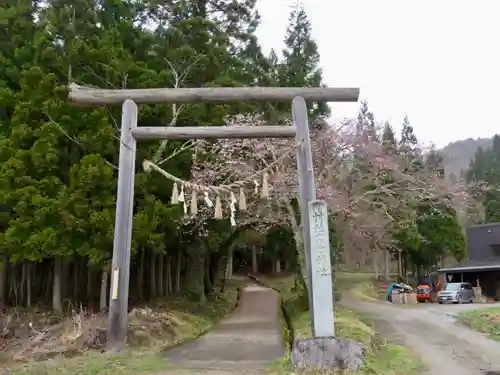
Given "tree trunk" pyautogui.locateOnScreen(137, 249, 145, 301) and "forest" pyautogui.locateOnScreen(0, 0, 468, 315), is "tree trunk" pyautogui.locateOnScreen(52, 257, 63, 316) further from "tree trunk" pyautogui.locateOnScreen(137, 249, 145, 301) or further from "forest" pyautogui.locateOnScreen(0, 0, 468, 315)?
"tree trunk" pyautogui.locateOnScreen(137, 249, 145, 301)

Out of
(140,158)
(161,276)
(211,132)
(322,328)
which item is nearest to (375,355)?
(322,328)

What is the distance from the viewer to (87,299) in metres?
16.8

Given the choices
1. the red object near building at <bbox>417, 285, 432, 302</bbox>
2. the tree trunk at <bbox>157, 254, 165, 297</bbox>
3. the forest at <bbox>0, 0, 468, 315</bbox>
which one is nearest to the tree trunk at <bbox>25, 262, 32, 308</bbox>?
the forest at <bbox>0, 0, 468, 315</bbox>

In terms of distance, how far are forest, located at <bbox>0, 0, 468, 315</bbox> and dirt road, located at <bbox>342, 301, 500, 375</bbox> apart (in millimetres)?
3204

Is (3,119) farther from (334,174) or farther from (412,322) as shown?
(412,322)

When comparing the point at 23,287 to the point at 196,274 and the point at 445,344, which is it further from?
the point at 445,344

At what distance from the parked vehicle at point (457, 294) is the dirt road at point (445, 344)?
32.1 feet

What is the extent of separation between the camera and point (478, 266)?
29188 mm

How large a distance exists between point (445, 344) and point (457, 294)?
16.2 meters

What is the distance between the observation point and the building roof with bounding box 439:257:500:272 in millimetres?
28562

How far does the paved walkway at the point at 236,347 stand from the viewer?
8.40 metres

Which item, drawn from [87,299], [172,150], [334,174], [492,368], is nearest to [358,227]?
[334,174]

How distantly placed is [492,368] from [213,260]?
16571 millimetres

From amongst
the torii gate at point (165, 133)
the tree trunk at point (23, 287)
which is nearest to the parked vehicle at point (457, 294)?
the torii gate at point (165, 133)
